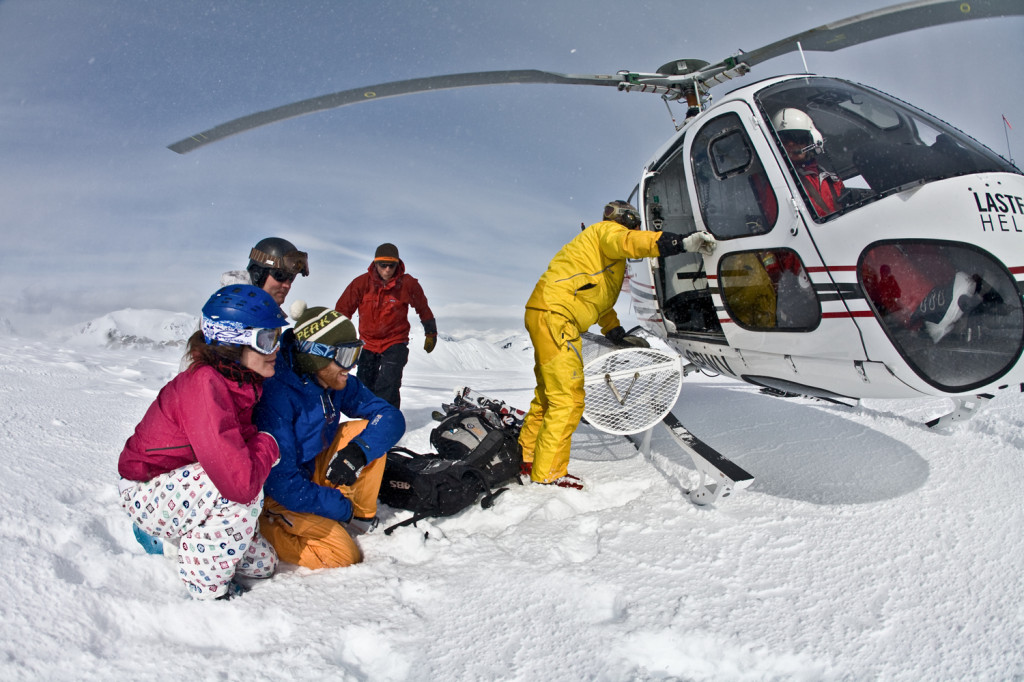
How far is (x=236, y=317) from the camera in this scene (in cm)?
201

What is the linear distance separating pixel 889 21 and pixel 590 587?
3.56m

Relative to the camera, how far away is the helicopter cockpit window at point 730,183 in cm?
293

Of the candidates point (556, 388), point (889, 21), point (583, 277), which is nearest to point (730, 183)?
point (583, 277)

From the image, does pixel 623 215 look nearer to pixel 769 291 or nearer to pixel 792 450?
pixel 769 291

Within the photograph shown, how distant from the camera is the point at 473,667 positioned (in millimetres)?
1705

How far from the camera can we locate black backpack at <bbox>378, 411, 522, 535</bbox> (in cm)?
283

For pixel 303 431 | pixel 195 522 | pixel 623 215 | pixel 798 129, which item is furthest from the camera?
pixel 623 215

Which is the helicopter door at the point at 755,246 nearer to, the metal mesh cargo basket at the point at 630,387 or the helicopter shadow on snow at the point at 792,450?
the metal mesh cargo basket at the point at 630,387

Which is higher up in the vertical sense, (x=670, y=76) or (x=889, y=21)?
(x=670, y=76)

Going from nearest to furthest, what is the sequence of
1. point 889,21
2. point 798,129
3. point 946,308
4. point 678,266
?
point 946,308 < point 798,129 < point 889,21 < point 678,266

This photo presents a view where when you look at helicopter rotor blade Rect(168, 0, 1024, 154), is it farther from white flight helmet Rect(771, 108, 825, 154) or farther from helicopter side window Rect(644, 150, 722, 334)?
white flight helmet Rect(771, 108, 825, 154)

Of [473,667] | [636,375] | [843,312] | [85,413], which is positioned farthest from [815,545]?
[85,413]

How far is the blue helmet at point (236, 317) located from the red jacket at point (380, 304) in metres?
2.54

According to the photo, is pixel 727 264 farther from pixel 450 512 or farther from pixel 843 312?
pixel 450 512
